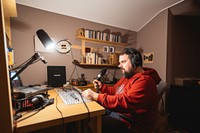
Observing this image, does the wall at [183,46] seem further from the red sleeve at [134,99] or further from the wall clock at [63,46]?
the wall clock at [63,46]

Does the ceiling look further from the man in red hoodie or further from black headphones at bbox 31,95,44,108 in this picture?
black headphones at bbox 31,95,44,108

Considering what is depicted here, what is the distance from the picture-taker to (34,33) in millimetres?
1915

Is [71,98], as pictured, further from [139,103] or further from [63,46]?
[63,46]

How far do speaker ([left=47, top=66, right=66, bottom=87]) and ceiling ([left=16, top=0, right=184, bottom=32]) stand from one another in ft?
3.71

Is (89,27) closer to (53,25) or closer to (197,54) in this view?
(53,25)

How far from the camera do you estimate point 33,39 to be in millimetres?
1911

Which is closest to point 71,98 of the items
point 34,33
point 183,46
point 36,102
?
point 36,102

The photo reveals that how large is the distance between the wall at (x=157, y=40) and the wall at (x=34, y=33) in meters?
1.37

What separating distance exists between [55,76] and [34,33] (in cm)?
89

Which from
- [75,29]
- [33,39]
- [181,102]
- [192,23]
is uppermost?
[192,23]

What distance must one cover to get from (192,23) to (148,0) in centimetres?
132

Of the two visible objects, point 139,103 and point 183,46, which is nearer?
point 139,103

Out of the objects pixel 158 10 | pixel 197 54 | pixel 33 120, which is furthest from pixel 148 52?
pixel 33 120

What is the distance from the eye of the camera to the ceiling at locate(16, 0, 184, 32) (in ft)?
6.15
